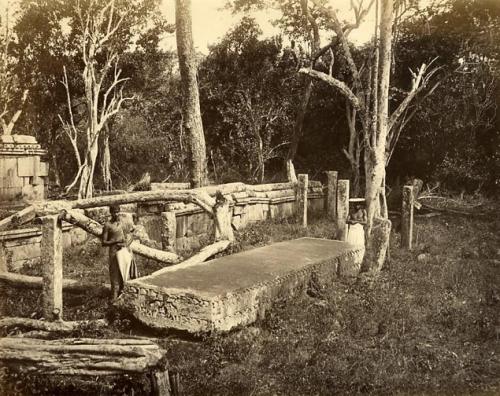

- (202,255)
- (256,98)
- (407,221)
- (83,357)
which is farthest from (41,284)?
(256,98)

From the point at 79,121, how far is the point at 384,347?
20139 mm

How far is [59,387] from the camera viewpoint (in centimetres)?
454

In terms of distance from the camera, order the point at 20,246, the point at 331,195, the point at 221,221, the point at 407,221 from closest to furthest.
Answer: the point at 221,221, the point at 20,246, the point at 407,221, the point at 331,195

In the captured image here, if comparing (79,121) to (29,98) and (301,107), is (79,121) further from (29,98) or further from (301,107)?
(301,107)

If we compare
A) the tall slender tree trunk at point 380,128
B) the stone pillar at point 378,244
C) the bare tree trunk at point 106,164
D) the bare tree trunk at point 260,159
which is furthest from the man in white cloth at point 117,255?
the bare tree trunk at point 260,159

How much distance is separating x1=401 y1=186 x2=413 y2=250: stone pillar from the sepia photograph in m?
0.07

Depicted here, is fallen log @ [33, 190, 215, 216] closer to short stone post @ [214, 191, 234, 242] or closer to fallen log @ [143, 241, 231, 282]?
short stone post @ [214, 191, 234, 242]

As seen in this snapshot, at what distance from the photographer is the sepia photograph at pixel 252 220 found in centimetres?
500

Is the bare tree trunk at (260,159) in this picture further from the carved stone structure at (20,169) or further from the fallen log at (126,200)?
the fallen log at (126,200)

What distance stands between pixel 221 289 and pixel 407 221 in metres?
6.51

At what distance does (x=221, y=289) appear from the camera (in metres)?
5.69

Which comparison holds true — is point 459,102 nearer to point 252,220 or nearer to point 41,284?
point 252,220

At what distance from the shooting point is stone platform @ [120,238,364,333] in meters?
5.48

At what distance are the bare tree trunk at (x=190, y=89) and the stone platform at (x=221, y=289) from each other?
4964 millimetres
